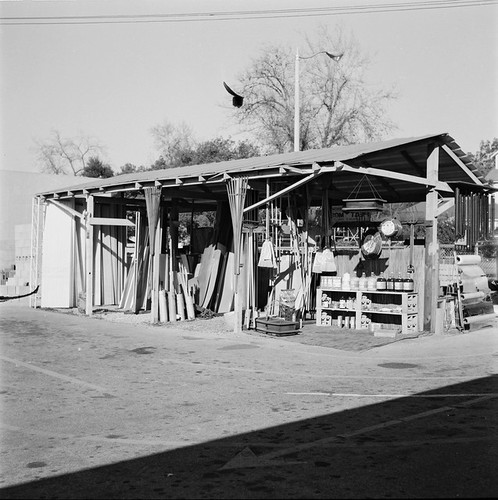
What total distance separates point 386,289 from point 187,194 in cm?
746

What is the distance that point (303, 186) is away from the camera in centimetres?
1706

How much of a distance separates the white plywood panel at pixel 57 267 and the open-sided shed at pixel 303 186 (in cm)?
14

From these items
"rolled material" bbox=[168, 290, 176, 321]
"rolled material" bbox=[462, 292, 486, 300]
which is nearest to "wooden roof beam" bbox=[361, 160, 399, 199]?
"rolled material" bbox=[462, 292, 486, 300]

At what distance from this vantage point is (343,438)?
6.36 m

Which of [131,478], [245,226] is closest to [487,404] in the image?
[131,478]

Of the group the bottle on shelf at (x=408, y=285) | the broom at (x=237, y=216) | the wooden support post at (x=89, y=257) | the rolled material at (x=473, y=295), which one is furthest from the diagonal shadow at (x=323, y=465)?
the wooden support post at (x=89, y=257)

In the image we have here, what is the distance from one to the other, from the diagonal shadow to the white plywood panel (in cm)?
1528

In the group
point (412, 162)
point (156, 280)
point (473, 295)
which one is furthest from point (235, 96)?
point (473, 295)

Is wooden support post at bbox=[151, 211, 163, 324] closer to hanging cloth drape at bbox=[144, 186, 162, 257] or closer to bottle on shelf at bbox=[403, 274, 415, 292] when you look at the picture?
hanging cloth drape at bbox=[144, 186, 162, 257]

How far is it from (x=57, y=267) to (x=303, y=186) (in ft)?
29.4

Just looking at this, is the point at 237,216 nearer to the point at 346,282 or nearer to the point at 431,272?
the point at 346,282

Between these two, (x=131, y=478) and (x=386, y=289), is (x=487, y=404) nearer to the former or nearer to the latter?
(x=131, y=478)

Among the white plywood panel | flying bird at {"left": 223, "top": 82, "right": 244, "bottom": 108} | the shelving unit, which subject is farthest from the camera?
the white plywood panel

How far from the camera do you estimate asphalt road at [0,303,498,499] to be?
510 centimetres
